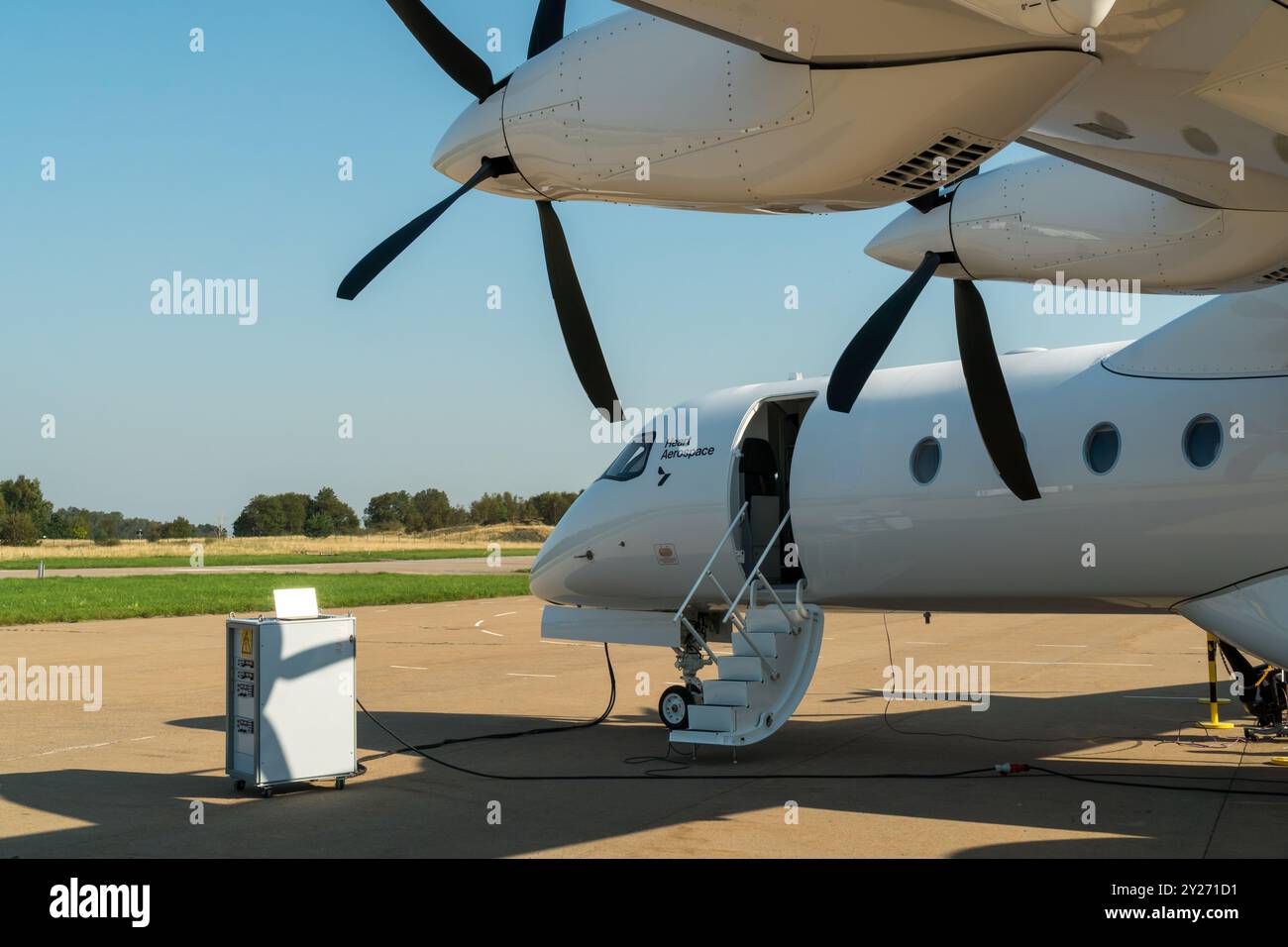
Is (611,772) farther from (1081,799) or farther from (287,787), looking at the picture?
(1081,799)

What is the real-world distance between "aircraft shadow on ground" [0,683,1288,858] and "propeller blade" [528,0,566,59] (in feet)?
18.2

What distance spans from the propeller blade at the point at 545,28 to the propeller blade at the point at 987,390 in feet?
14.0

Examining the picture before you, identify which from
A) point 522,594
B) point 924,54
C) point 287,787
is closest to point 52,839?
point 287,787

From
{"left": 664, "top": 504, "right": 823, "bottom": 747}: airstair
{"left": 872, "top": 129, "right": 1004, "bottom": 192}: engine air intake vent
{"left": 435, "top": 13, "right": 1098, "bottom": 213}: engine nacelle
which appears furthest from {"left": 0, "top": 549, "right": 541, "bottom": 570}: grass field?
{"left": 872, "top": 129, "right": 1004, "bottom": 192}: engine air intake vent

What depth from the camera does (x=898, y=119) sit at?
Result: 6.00m

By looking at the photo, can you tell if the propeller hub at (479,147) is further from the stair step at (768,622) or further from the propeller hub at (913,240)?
the stair step at (768,622)

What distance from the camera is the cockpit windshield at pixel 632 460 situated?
1417cm

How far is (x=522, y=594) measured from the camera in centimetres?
4038

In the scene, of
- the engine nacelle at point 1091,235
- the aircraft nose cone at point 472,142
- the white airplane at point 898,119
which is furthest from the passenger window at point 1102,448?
the aircraft nose cone at point 472,142

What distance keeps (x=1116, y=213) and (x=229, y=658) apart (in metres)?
8.18

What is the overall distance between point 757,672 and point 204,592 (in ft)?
95.0

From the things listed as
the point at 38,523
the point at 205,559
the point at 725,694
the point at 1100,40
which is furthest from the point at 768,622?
the point at 38,523

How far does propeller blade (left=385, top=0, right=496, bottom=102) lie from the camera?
7969 millimetres

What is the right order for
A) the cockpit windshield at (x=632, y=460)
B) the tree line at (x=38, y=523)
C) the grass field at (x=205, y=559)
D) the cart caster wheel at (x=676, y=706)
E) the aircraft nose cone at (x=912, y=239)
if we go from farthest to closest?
the tree line at (x=38, y=523), the grass field at (x=205, y=559), the cockpit windshield at (x=632, y=460), the cart caster wheel at (x=676, y=706), the aircraft nose cone at (x=912, y=239)
